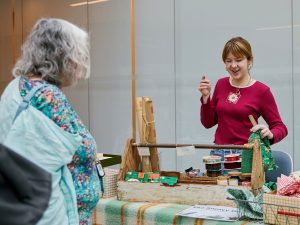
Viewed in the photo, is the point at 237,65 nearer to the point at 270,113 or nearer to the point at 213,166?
the point at 270,113

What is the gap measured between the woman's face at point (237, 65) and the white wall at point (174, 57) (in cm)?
126

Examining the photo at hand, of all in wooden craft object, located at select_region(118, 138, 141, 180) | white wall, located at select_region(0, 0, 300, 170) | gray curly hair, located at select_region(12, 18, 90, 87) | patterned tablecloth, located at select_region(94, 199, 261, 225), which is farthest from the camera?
white wall, located at select_region(0, 0, 300, 170)

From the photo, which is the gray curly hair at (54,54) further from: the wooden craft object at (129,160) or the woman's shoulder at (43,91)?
the wooden craft object at (129,160)

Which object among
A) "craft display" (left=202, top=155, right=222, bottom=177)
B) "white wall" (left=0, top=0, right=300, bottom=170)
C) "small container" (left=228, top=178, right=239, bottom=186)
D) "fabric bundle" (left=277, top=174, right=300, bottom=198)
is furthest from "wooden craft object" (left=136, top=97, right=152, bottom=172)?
"white wall" (left=0, top=0, right=300, bottom=170)

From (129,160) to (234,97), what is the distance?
634 millimetres

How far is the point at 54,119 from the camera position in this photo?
1.29 meters

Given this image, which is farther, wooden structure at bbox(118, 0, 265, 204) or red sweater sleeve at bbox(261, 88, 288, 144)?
red sweater sleeve at bbox(261, 88, 288, 144)

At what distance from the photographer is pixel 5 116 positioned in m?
1.27

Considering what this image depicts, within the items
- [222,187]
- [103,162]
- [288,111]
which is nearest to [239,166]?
[222,187]

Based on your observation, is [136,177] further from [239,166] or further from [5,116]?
[5,116]

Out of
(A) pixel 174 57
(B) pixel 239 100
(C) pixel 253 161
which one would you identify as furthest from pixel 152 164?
(A) pixel 174 57

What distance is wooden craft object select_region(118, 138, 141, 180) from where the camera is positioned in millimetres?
1901

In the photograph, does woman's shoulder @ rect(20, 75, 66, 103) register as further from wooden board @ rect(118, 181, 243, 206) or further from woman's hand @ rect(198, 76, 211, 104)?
woman's hand @ rect(198, 76, 211, 104)

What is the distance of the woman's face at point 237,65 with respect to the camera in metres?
2.17
